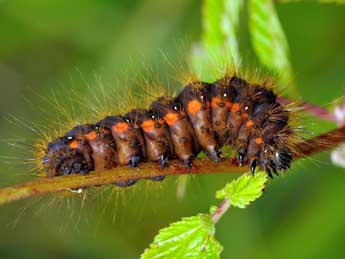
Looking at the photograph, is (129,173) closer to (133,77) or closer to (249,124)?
(249,124)

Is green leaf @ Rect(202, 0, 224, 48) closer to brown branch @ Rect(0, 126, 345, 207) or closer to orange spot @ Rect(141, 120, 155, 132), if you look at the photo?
orange spot @ Rect(141, 120, 155, 132)

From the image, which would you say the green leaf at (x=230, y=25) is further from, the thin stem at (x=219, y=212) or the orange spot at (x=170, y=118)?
the thin stem at (x=219, y=212)

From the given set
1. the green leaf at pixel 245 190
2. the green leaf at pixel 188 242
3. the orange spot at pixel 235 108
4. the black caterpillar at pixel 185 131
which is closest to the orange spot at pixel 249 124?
the black caterpillar at pixel 185 131

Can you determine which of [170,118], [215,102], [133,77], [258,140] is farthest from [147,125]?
[133,77]

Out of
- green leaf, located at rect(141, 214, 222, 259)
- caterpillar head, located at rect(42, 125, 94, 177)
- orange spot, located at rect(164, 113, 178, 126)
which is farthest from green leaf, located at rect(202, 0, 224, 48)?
green leaf, located at rect(141, 214, 222, 259)

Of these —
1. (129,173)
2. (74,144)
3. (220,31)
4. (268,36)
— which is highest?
(220,31)

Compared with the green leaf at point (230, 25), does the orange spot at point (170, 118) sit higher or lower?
lower
